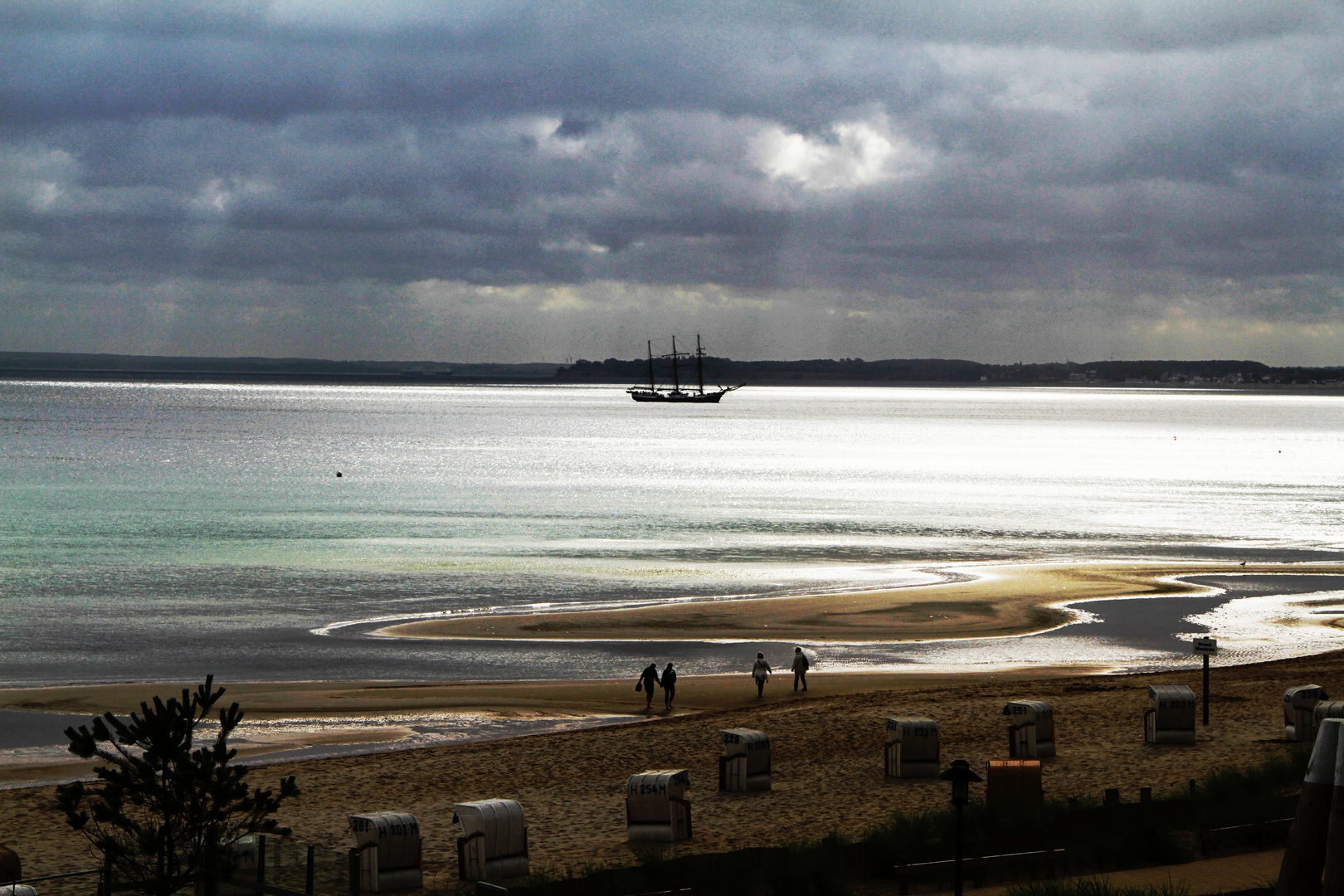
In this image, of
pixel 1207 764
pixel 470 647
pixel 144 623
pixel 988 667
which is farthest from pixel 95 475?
pixel 1207 764

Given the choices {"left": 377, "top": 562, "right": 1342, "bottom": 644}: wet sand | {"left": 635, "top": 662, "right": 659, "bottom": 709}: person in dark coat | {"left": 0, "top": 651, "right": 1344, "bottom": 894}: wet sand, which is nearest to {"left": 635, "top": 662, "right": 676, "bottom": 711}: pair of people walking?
{"left": 635, "top": 662, "right": 659, "bottom": 709}: person in dark coat

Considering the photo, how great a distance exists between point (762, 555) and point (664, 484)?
40.9 metres

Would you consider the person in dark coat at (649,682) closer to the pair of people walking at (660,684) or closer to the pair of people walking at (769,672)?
the pair of people walking at (660,684)

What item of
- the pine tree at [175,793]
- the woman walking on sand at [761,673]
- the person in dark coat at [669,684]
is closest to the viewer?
the pine tree at [175,793]

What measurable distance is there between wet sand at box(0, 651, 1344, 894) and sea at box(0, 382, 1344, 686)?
3767 millimetres

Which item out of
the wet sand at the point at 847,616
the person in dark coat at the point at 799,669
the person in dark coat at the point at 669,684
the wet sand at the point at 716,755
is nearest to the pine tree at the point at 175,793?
the wet sand at the point at 716,755

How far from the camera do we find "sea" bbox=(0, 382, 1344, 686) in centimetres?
Answer: 3897

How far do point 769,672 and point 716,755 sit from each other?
7553 mm

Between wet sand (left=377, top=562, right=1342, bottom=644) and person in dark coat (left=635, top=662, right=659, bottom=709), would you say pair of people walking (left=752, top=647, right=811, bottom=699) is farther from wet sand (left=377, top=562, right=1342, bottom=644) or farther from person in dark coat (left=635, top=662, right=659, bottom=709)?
wet sand (left=377, top=562, right=1342, bottom=644)

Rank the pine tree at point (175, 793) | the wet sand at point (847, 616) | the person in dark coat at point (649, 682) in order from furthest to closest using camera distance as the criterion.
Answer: the wet sand at point (847, 616), the person in dark coat at point (649, 682), the pine tree at point (175, 793)

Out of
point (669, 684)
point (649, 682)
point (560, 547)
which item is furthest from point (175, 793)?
point (560, 547)

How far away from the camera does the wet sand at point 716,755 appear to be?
20422mm

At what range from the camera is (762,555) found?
2397 inches

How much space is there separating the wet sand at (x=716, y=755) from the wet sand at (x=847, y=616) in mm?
7335
